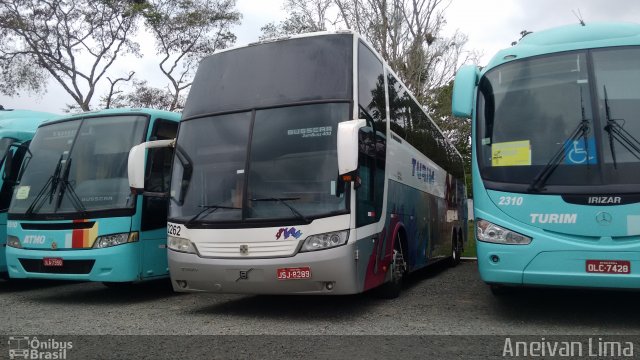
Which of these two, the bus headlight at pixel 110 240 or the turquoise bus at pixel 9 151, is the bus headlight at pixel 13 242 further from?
the bus headlight at pixel 110 240

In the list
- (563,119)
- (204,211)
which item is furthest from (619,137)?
(204,211)

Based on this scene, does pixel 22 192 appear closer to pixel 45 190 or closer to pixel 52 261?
pixel 45 190

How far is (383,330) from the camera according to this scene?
6.02 meters

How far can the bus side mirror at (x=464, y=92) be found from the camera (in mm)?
6730

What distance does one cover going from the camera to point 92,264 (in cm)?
790

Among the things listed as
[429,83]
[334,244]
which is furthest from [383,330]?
[429,83]

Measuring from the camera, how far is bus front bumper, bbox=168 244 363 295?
6316 millimetres

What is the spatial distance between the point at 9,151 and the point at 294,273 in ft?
19.0

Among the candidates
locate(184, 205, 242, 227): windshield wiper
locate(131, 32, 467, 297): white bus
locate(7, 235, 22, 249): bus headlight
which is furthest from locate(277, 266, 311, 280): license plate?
locate(7, 235, 22, 249): bus headlight

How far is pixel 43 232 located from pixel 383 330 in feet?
16.9

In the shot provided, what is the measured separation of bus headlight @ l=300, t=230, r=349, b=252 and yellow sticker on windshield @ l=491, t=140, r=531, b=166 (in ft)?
6.07

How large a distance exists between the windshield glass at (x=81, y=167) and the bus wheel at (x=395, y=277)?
3736 millimetres

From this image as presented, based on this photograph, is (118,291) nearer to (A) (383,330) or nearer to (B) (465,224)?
(A) (383,330)

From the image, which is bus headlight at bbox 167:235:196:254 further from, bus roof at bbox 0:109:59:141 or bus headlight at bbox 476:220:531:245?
bus roof at bbox 0:109:59:141
